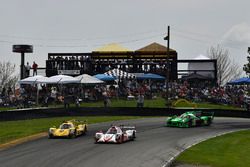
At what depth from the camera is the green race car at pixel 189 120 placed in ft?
95.0

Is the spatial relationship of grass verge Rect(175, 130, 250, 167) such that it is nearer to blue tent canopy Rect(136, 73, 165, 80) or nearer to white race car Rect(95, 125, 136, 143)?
white race car Rect(95, 125, 136, 143)

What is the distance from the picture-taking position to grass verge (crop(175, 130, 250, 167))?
634 inches

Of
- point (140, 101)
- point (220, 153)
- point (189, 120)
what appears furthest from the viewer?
point (140, 101)

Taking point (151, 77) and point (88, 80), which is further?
point (151, 77)

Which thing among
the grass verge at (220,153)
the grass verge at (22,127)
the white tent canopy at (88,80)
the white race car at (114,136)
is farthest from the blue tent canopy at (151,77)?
the white race car at (114,136)

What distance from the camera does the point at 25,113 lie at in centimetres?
3138

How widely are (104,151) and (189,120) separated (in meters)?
12.2

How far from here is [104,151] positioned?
1822 centimetres

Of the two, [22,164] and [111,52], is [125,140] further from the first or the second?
[111,52]

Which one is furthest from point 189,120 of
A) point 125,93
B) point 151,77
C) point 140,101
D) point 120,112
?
point 151,77

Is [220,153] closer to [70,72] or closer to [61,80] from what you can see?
[61,80]

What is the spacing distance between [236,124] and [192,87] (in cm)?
1390

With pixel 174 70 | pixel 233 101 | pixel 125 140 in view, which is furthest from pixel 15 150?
pixel 174 70

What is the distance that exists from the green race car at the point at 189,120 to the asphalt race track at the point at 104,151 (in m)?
1.82
